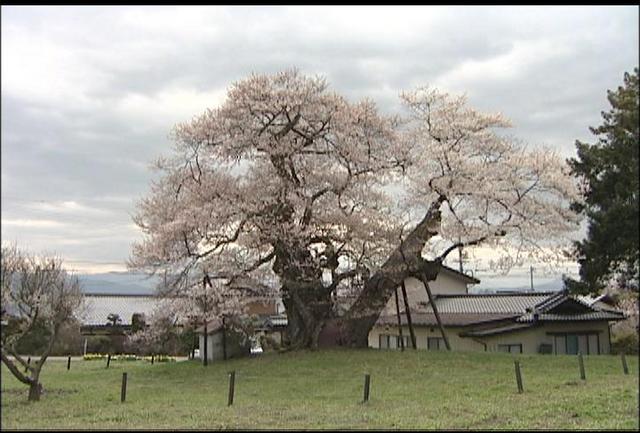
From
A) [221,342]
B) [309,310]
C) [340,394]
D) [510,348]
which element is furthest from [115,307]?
[510,348]

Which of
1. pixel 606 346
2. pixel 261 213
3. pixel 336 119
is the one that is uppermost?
pixel 336 119

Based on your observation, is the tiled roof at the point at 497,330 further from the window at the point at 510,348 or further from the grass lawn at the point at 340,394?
the grass lawn at the point at 340,394

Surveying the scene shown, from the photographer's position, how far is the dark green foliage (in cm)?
798

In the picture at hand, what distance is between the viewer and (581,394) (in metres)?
10.6

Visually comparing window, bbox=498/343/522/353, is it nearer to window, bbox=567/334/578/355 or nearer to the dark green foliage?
window, bbox=567/334/578/355

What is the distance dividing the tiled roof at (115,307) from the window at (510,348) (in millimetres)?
10423

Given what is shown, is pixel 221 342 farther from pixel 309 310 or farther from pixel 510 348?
pixel 510 348

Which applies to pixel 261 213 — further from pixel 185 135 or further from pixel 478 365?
pixel 478 365

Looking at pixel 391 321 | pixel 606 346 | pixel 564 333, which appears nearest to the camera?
pixel 606 346

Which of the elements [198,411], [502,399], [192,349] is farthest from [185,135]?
[502,399]

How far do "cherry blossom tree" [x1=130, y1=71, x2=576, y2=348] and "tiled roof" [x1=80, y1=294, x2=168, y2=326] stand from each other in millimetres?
992

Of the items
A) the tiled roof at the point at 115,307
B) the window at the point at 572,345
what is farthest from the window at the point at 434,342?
the tiled roof at the point at 115,307

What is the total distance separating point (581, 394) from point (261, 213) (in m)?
10.2

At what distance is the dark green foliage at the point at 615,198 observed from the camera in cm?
798
